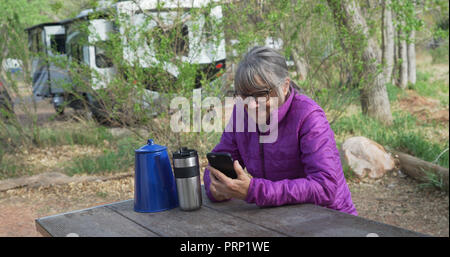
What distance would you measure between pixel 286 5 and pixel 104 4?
2.11m

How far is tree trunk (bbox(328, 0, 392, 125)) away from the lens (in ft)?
20.2

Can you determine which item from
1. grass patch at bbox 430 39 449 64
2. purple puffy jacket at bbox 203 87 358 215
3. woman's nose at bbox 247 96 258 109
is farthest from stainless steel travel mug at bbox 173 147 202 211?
grass patch at bbox 430 39 449 64

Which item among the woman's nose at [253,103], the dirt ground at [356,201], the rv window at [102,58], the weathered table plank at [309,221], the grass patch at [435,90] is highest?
the rv window at [102,58]

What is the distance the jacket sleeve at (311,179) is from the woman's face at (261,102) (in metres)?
0.16

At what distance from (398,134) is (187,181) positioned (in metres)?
5.12

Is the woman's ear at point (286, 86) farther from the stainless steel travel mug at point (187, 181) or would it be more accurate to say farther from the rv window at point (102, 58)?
the rv window at point (102, 58)

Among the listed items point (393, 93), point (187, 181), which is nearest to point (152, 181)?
point (187, 181)

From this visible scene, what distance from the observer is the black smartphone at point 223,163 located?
74.3 inches

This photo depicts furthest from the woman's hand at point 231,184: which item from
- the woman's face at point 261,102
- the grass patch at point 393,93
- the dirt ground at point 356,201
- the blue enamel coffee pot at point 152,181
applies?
the grass patch at point 393,93

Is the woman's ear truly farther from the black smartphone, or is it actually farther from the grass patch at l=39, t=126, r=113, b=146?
the grass patch at l=39, t=126, r=113, b=146

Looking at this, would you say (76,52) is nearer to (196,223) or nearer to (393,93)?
(196,223)
